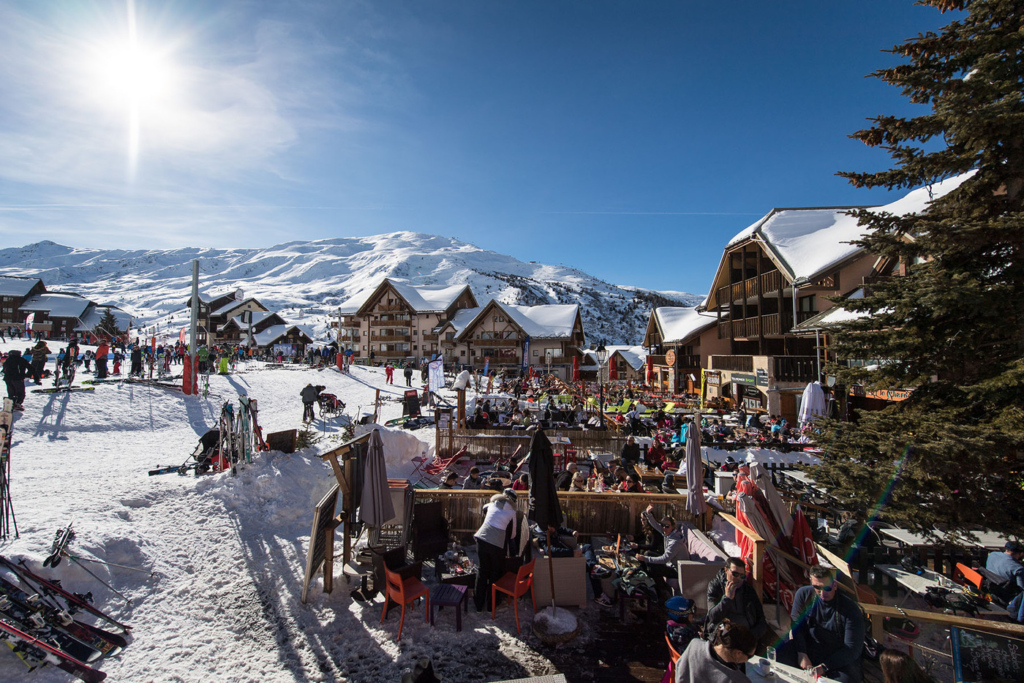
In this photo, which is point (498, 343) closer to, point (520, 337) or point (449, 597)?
point (520, 337)

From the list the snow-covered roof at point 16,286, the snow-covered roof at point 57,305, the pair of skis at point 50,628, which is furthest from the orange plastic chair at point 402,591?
the snow-covered roof at point 16,286

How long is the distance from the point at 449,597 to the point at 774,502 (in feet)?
14.5

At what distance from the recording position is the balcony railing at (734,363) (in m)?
23.3

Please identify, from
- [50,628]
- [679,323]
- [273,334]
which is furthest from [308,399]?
[273,334]

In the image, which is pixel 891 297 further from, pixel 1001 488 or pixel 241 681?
pixel 241 681

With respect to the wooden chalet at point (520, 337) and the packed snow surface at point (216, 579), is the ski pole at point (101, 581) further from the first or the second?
the wooden chalet at point (520, 337)

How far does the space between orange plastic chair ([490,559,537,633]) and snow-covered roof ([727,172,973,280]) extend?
629 inches

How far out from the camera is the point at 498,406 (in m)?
20.7

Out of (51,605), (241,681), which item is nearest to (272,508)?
(51,605)

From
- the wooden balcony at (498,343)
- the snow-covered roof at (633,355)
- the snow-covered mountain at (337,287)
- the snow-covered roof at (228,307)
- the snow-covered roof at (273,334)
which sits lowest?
the snow-covered roof at (633,355)

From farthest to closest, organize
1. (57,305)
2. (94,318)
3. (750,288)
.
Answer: (94,318)
(57,305)
(750,288)

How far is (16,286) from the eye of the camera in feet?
212

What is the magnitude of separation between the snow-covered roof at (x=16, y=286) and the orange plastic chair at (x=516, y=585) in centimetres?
8768

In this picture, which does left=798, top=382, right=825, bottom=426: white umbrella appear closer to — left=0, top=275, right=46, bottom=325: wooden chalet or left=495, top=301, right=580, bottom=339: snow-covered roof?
left=495, top=301, right=580, bottom=339: snow-covered roof
